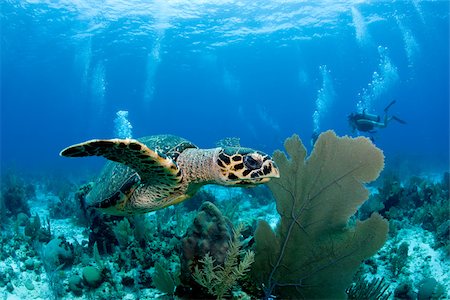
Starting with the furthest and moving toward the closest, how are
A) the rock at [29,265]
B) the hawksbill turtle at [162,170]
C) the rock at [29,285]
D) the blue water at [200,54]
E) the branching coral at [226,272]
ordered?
the blue water at [200,54] < the rock at [29,265] < the rock at [29,285] < the hawksbill turtle at [162,170] < the branching coral at [226,272]

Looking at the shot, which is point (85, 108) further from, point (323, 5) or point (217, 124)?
point (323, 5)

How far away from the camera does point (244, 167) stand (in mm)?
2822

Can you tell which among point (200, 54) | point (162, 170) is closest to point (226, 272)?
point (162, 170)

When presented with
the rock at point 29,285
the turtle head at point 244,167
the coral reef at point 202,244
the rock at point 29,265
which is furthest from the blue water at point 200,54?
the rock at point 29,285

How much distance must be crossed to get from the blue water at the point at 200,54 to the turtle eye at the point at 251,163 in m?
10.1

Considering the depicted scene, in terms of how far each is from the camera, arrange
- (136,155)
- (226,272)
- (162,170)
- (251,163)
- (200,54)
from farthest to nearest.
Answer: (200,54) < (162,170) < (251,163) < (136,155) < (226,272)

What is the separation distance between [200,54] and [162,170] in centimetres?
3562

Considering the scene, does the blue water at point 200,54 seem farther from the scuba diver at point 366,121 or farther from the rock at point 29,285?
the rock at point 29,285

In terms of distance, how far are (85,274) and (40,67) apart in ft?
141

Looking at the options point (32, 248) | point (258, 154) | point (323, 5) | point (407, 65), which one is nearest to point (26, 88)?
point (323, 5)

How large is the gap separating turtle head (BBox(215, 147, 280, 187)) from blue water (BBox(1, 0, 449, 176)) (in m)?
10.1

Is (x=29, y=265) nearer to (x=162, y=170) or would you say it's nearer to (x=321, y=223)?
(x=162, y=170)

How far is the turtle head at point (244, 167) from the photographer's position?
8.73 ft

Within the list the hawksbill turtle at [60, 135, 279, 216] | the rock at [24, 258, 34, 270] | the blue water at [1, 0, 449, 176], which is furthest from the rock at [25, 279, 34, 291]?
the blue water at [1, 0, 449, 176]
